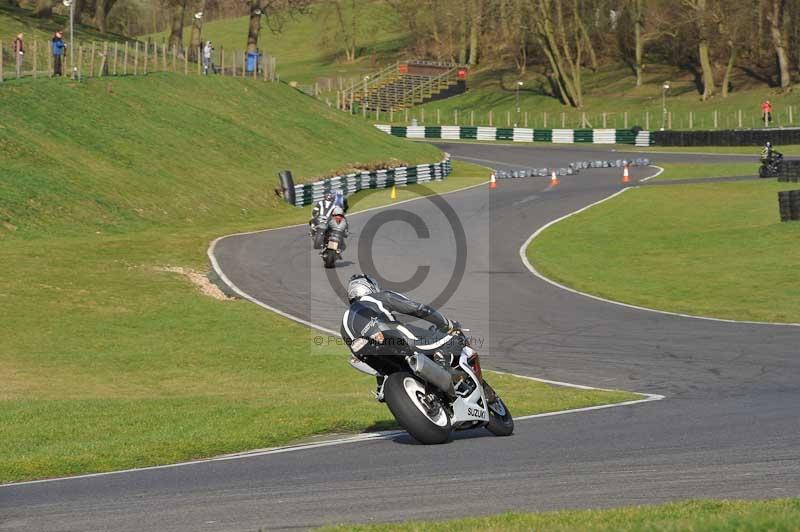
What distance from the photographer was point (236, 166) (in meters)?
52.8

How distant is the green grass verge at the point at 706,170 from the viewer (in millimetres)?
56250

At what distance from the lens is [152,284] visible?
1140 inches

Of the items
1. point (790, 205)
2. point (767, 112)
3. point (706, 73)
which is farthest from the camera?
point (706, 73)

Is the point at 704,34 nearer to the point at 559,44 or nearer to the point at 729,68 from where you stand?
the point at 729,68

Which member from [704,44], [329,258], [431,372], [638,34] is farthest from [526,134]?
[431,372]

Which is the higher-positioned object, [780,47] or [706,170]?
[780,47]

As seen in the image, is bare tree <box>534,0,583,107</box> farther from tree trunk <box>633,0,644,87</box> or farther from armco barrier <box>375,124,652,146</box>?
armco barrier <box>375,124,652,146</box>

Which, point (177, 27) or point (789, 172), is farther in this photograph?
point (177, 27)

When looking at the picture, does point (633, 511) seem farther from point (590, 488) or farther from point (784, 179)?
point (784, 179)

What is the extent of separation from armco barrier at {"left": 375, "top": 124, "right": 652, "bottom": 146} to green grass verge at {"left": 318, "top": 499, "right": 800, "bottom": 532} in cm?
7093

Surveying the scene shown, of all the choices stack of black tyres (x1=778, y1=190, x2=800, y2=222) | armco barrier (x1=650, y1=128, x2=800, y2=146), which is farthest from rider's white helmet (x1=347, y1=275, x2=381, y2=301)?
armco barrier (x1=650, y1=128, x2=800, y2=146)

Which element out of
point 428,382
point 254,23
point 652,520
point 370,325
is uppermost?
point 254,23

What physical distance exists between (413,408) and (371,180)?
43.1 meters

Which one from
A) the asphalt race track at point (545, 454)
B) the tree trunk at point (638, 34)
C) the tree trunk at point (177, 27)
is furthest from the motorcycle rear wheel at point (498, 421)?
the tree trunk at point (638, 34)
